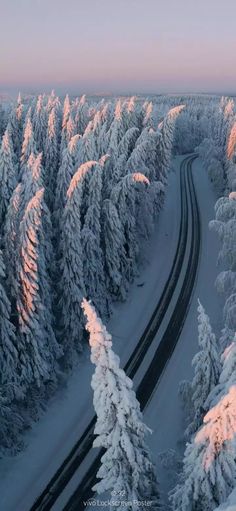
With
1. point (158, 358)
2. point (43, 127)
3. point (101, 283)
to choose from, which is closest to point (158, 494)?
point (158, 358)

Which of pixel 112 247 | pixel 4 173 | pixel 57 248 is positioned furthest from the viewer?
pixel 112 247

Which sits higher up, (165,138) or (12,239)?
(165,138)

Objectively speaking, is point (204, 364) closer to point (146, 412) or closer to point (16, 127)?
point (146, 412)

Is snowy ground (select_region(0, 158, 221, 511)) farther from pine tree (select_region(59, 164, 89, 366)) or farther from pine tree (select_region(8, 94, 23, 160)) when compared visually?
pine tree (select_region(8, 94, 23, 160))

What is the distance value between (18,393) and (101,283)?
44.0 ft

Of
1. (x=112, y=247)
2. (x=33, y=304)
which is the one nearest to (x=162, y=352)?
(x=112, y=247)

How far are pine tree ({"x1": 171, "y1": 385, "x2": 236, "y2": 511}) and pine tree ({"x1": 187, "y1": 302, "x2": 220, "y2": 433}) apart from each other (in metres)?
3.43

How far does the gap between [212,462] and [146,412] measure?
55.0 feet

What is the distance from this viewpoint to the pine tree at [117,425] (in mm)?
13227

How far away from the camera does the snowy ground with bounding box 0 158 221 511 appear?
24938 mm

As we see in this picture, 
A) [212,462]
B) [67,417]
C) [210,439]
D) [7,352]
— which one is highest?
[210,439]

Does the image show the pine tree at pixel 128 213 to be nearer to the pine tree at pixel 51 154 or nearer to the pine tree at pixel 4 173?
the pine tree at pixel 51 154

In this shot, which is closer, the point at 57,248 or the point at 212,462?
the point at 212,462

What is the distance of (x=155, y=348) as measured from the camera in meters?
34.8
